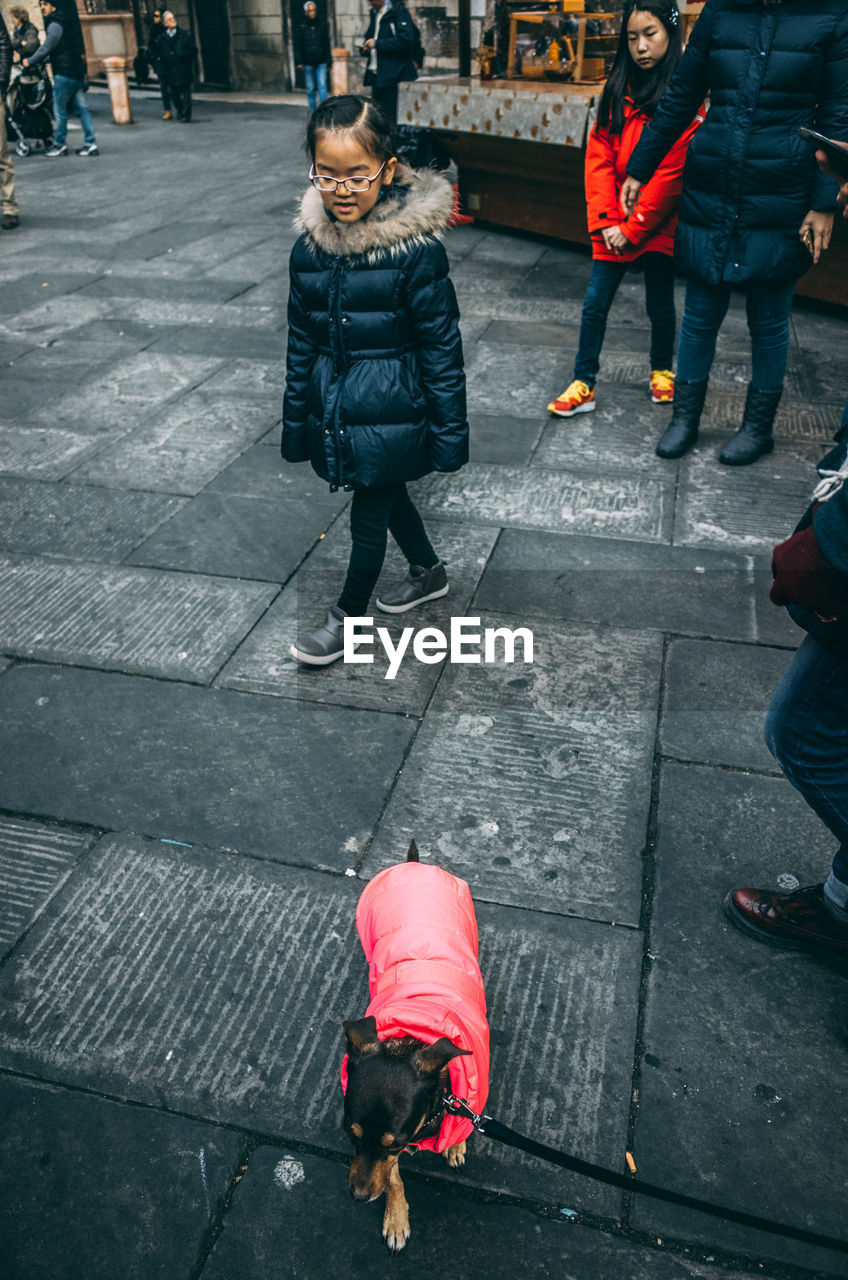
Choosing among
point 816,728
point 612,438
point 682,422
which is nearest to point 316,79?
point 612,438

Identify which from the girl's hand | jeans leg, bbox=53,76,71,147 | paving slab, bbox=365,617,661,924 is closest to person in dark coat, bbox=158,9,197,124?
jeans leg, bbox=53,76,71,147

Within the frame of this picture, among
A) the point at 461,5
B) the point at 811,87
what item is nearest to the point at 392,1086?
the point at 811,87

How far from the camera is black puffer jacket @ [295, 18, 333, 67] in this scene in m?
17.1

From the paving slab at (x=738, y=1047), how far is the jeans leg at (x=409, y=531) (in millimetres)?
1523

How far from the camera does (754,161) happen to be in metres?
4.29

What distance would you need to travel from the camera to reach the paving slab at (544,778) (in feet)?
9.23

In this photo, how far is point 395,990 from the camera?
1.99 m

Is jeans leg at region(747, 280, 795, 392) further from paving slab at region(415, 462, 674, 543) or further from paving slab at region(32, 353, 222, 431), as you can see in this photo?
paving slab at region(32, 353, 222, 431)

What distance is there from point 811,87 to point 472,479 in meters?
2.33

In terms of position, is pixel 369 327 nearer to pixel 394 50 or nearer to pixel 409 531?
pixel 409 531

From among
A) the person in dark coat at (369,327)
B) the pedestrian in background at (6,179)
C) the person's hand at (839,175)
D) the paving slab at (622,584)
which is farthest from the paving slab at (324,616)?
the pedestrian in background at (6,179)

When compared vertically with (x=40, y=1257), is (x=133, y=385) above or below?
above

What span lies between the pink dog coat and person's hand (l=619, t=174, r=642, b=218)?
390cm

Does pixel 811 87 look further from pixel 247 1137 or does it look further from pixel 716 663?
pixel 247 1137
